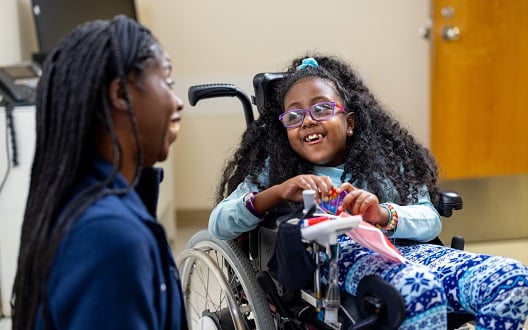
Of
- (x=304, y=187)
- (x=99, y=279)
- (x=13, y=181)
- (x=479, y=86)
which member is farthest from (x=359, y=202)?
(x=479, y=86)

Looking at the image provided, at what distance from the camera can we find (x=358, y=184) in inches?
63.7

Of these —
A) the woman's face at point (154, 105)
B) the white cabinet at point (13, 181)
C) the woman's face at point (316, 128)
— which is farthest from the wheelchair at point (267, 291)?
the white cabinet at point (13, 181)

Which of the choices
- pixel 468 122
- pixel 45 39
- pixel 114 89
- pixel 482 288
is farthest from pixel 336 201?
pixel 468 122

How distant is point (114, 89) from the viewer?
2.93ft

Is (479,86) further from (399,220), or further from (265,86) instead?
(399,220)

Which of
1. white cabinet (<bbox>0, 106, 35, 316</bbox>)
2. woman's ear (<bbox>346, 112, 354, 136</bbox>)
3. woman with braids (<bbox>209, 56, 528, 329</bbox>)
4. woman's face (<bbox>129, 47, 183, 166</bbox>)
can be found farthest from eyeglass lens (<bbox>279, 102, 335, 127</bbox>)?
white cabinet (<bbox>0, 106, 35, 316</bbox>)

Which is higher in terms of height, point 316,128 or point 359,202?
point 316,128

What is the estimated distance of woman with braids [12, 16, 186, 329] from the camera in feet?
2.68

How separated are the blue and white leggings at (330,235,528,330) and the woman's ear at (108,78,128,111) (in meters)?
0.62

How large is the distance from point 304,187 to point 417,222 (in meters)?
0.30

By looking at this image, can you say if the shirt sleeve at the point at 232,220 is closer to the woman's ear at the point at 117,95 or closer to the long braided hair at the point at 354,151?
the long braided hair at the point at 354,151

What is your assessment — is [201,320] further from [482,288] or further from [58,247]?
[58,247]

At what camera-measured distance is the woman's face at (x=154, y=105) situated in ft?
3.00

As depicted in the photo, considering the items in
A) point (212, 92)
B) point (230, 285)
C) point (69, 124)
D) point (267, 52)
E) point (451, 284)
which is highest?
point (69, 124)
